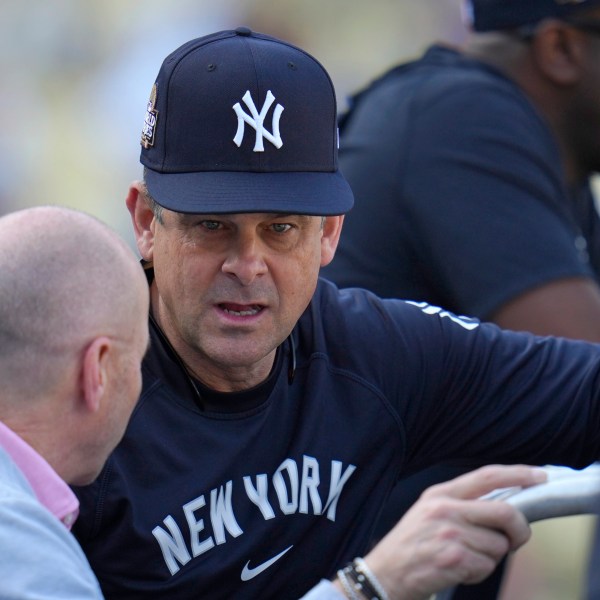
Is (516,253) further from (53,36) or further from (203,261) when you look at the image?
(53,36)

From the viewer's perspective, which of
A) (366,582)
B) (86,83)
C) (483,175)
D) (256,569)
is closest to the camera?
(366,582)

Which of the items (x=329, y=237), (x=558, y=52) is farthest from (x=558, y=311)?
(x=558, y=52)

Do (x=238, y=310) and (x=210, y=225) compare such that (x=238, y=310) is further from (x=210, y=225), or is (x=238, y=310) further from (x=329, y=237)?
(x=329, y=237)

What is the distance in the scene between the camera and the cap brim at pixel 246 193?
248cm

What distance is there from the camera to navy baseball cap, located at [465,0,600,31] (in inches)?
149

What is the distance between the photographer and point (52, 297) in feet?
6.75

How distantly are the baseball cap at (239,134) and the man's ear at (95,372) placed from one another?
1.56 ft

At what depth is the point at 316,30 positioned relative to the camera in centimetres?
945

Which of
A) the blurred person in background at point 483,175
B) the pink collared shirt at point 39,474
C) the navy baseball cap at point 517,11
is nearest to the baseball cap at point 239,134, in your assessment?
the pink collared shirt at point 39,474

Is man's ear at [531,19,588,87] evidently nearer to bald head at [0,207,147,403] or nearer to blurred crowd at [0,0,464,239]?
bald head at [0,207,147,403]

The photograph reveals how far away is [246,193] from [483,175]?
3.71ft

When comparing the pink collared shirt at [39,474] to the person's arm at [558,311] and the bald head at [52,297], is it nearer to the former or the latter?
the bald head at [52,297]

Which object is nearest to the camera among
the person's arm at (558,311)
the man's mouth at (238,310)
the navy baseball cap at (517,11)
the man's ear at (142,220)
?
the man's mouth at (238,310)

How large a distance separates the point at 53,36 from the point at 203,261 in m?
6.71
